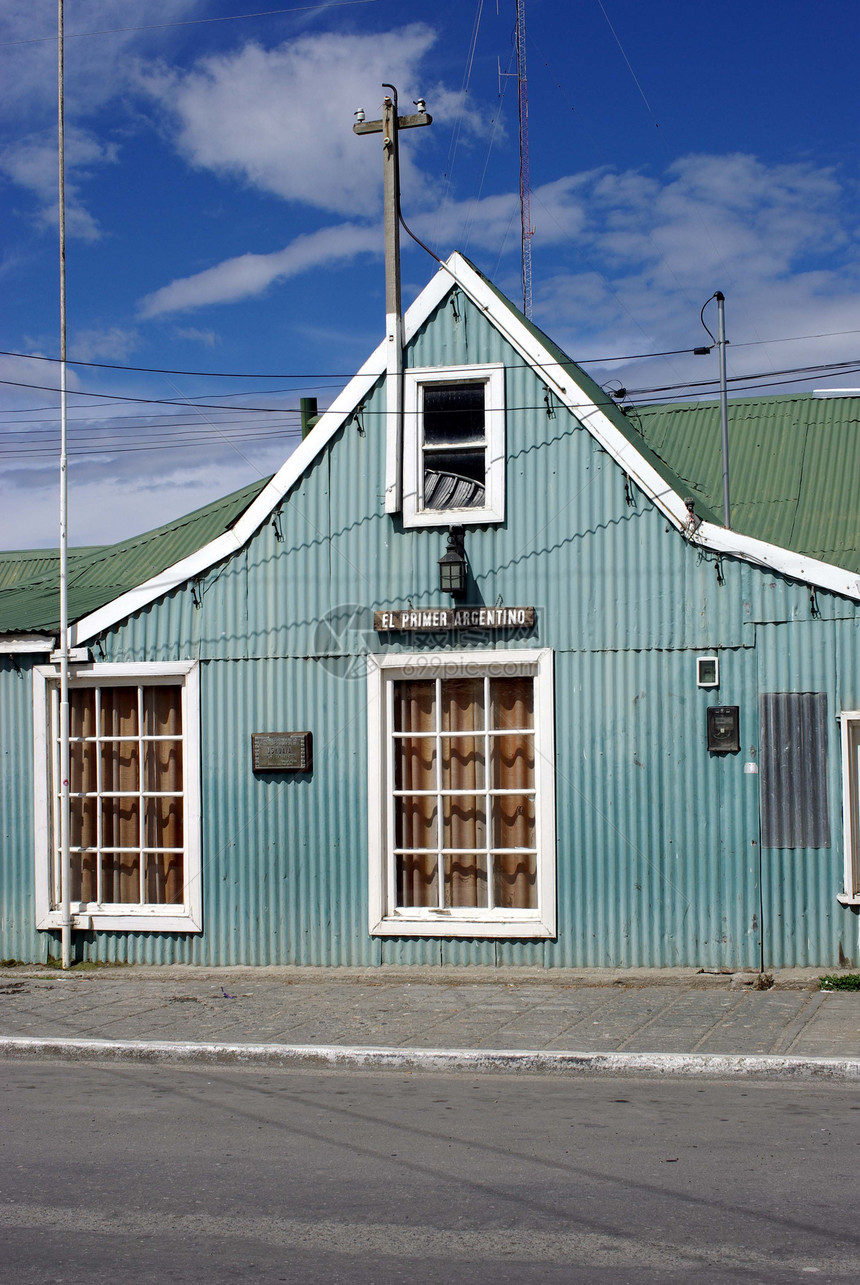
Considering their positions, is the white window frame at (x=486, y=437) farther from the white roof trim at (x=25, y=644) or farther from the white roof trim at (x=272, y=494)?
the white roof trim at (x=25, y=644)

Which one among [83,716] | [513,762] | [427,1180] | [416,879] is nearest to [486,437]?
[513,762]

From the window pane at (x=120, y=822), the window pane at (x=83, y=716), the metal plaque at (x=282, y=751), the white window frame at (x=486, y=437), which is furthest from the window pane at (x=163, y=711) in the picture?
the white window frame at (x=486, y=437)

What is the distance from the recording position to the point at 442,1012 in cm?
971

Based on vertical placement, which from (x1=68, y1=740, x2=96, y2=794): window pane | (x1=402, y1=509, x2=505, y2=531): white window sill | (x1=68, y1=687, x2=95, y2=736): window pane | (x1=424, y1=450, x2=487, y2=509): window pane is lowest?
(x1=68, y1=740, x2=96, y2=794): window pane

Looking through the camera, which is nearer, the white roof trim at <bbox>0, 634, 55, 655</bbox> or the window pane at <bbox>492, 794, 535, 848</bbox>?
the window pane at <bbox>492, 794, 535, 848</bbox>

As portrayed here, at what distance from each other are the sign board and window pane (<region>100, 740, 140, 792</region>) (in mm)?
2824

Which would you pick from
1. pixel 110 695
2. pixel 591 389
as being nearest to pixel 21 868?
pixel 110 695

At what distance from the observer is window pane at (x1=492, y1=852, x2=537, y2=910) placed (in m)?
11.2

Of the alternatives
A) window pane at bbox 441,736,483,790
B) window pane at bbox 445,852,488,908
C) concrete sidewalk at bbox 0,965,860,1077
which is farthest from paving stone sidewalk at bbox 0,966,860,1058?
window pane at bbox 441,736,483,790

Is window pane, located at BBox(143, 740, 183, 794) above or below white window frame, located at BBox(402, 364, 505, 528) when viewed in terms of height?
below

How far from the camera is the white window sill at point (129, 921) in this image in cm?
1175

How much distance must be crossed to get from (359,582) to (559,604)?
192 cm

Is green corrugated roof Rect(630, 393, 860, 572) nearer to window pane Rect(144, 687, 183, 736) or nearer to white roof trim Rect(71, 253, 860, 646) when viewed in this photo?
white roof trim Rect(71, 253, 860, 646)

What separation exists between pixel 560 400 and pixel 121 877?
20.7 feet
